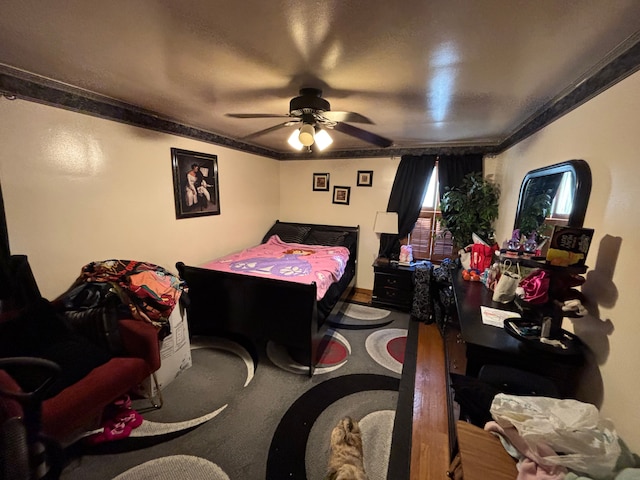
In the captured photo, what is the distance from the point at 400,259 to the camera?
3643 mm

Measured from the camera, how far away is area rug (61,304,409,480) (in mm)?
1496

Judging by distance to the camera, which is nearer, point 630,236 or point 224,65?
point 630,236

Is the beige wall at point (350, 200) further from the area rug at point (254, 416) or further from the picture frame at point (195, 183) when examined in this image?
the area rug at point (254, 416)

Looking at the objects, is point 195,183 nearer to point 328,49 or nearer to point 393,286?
point 328,49

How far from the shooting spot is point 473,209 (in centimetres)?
299

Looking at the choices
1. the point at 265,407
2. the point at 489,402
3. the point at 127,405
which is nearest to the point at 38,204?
the point at 127,405

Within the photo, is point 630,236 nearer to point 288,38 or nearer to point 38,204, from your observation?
point 288,38

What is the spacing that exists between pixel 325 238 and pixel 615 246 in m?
3.05

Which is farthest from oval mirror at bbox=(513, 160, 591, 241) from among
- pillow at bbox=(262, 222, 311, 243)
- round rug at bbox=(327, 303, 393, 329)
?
pillow at bbox=(262, 222, 311, 243)

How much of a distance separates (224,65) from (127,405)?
2356 millimetres

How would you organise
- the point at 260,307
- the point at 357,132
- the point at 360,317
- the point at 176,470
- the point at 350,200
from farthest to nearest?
the point at 350,200 < the point at 360,317 < the point at 260,307 < the point at 357,132 < the point at 176,470

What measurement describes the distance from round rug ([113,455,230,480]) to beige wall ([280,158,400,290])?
3.04 m

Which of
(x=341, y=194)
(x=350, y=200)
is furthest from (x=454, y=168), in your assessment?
(x=341, y=194)

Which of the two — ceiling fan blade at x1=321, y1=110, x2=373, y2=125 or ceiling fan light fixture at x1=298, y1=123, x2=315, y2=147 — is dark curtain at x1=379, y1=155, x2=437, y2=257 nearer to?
ceiling fan blade at x1=321, y1=110, x2=373, y2=125
